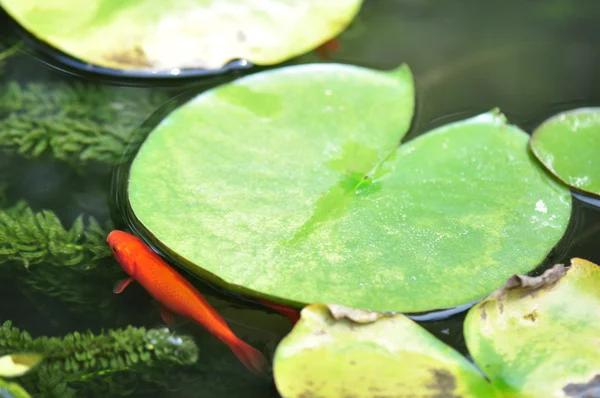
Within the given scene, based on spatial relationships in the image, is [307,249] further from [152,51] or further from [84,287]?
[152,51]

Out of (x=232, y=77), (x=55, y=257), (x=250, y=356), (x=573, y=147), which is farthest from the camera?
(x=232, y=77)

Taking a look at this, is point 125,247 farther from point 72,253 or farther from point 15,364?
point 15,364

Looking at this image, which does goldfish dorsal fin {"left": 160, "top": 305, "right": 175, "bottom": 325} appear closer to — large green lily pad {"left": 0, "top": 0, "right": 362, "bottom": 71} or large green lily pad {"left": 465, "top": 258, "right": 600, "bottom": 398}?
large green lily pad {"left": 465, "top": 258, "right": 600, "bottom": 398}

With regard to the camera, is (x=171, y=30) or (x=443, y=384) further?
(x=171, y=30)

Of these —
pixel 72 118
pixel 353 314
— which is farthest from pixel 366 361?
pixel 72 118

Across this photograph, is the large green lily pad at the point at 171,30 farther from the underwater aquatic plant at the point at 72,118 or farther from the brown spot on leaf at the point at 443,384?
the brown spot on leaf at the point at 443,384

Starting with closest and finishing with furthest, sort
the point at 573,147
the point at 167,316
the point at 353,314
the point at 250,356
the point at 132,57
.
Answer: the point at 353,314 < the point at 250,356 < the point at 167,316 < the point at 573,147 < the point at 132,57

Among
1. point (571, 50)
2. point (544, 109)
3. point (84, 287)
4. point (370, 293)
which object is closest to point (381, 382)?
point (370, 293)
